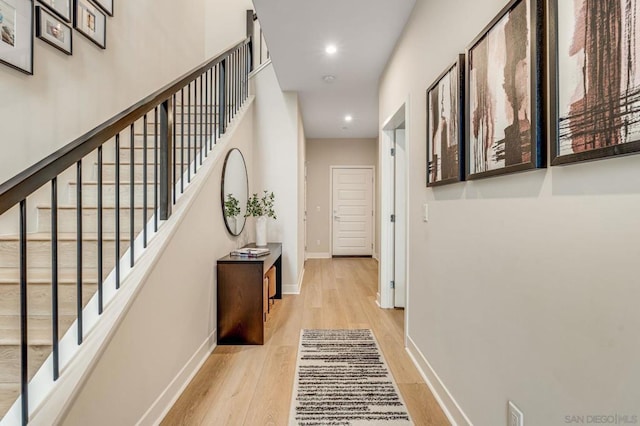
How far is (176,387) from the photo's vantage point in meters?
2.08

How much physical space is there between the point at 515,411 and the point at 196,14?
223 inches

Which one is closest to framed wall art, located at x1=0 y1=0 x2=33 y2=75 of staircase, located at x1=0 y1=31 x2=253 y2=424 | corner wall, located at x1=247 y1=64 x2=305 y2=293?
staircase, located at x1=0 y1=31 x2=253 y2=424

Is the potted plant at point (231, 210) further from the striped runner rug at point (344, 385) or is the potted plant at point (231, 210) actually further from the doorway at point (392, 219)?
the doorway at point (392, 219)

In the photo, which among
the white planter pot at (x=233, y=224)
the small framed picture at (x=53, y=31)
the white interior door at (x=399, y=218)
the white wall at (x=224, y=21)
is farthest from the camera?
the white wall at (x=224, y=21)

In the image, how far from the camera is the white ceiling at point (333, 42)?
Result: 260 cm

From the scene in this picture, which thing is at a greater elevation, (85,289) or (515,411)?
(85,289)

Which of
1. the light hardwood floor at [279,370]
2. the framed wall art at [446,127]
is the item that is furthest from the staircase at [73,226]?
the framed wall art at [446,127]

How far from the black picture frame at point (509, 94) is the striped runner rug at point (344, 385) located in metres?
1.35

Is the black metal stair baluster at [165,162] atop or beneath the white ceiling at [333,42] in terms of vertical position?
beneath

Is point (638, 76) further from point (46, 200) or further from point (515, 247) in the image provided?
point (46, 200)

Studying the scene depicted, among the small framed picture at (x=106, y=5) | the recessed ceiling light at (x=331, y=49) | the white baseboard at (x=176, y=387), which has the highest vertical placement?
the small framed picture at (x=106, y=5)

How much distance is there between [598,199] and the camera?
0.89 m

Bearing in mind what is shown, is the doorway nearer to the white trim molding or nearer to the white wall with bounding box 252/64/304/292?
the white wall with bounding box 252/64/304/292

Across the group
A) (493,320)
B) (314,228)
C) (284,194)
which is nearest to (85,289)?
(493,320)
